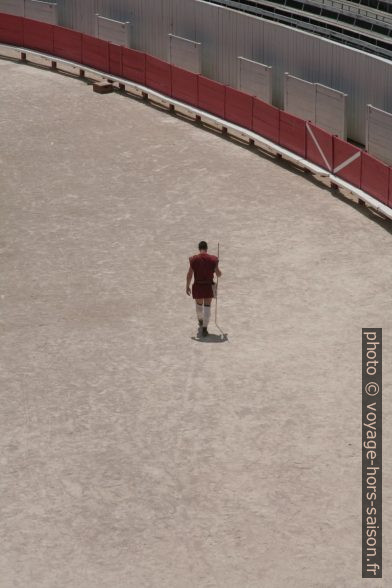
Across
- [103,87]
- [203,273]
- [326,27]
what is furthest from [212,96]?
[203,273]

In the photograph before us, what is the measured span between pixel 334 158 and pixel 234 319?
7647 millimetres

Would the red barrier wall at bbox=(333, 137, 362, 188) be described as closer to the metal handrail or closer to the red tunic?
the metal handrail

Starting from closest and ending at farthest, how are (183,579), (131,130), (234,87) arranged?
1. (183,579)
2. (131,130)
3. (234,87)

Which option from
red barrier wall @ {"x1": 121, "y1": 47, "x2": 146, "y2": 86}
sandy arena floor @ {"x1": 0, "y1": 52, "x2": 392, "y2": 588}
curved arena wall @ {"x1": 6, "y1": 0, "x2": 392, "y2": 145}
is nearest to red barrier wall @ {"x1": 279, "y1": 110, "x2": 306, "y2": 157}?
sandy arena floor @ {"x1": 0, "y1": 52, "x2": 392, "y2": 588}

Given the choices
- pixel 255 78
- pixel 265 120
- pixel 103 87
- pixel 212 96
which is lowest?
pixel 103 87

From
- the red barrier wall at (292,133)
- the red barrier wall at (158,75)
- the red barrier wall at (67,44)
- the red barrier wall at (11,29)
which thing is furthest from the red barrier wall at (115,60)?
the red barrier wall at (292,133)

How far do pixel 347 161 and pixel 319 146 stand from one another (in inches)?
49.8

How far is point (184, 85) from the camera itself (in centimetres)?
3616

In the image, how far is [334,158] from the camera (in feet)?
101

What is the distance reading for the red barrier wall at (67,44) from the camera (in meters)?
40.3

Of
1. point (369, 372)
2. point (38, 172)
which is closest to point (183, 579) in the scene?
point (369, 372)

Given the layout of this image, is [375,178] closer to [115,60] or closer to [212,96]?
[212,96]

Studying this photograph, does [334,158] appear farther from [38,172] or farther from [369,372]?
[369,372]

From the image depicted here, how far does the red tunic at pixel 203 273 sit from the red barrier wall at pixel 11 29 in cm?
2126
